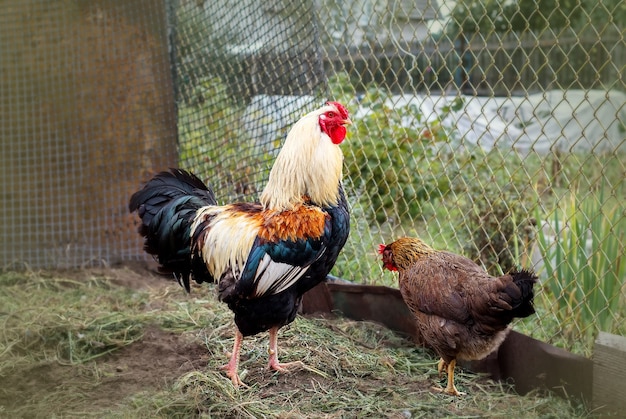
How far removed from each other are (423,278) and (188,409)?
57.2 inches

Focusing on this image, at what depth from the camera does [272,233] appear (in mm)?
3176

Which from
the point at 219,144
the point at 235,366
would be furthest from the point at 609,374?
the point at 219,144

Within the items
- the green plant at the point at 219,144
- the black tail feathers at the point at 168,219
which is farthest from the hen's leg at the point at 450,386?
the green plant at the point at 219,144

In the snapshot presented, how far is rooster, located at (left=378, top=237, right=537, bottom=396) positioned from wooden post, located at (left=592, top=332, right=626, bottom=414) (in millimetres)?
443

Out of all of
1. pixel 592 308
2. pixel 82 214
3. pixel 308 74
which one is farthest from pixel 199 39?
pixel 592 308

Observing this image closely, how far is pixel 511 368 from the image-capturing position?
348cm

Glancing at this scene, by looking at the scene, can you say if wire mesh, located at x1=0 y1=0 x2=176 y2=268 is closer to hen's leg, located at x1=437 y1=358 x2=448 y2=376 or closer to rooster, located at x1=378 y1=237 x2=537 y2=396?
rooster, located at x1=378 y1=237 x2=537 y2=396

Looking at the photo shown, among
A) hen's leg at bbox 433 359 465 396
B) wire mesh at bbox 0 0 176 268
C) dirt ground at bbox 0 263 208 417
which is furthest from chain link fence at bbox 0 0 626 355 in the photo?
hen's leg at bbox 433 359 465 396

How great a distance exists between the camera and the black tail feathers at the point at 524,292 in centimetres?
277

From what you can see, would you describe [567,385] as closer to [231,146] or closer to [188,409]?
[188,409]

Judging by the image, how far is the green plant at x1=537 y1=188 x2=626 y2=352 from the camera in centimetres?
325

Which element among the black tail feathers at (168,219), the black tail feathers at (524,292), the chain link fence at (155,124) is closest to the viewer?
the black tail feathers at (524,292)

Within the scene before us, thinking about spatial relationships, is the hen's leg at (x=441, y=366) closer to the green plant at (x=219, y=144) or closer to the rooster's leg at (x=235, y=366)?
the rooster's leg at (x=235, y=366)

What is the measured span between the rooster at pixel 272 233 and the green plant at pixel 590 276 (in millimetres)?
1333
